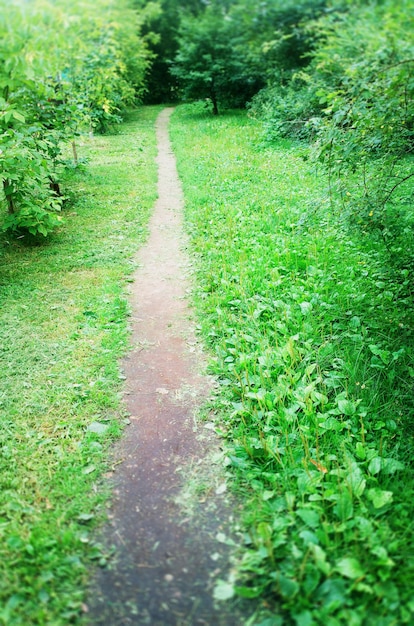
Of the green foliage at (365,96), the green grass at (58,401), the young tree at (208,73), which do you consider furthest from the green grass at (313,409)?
the young tree at (208,73)

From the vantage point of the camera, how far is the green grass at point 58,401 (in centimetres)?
220

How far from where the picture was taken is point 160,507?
261 centimetres

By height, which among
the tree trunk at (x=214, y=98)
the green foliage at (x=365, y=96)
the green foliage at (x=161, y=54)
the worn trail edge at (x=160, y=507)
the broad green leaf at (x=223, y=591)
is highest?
the green foliage at (x=161, y=54)

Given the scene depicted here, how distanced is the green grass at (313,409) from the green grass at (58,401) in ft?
2.81

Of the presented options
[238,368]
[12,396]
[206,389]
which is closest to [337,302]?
[238,368]

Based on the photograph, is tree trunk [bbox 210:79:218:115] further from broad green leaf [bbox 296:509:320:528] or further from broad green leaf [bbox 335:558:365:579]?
broad green leaf [bbox 335:558:365:579]

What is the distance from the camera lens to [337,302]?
4.40m

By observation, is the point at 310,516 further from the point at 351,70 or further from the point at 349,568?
the point at 351,70

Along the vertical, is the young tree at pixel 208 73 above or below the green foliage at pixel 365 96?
above

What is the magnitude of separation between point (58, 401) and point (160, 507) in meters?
1.29

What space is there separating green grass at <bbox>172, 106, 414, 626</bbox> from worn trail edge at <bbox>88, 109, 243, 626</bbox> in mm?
177

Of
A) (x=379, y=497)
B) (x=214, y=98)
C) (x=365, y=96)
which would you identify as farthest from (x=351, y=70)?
(x=214, y=98)

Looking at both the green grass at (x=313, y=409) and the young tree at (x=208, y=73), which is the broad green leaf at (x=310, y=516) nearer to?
the green grass at (x=313, y=409)

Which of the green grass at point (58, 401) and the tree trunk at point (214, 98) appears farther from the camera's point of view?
the tree trunk at point (214, 98)
